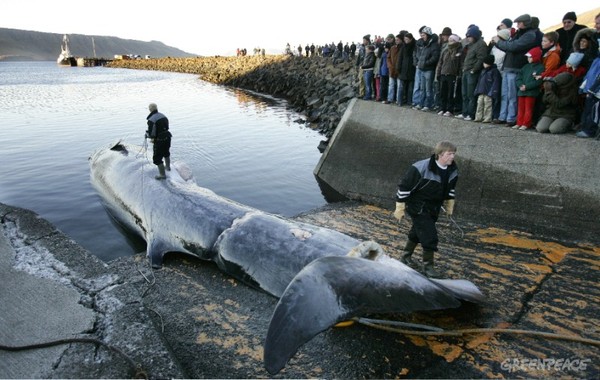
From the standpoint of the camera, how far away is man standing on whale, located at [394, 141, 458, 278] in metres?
5.45

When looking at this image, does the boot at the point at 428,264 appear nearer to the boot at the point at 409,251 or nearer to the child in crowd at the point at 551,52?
the boot at the point at 409,251

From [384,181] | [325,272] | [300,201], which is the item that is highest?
[325,272]

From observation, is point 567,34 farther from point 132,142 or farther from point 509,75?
point 132,142

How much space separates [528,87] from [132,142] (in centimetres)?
1616

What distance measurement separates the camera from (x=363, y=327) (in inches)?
189

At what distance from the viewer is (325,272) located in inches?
150

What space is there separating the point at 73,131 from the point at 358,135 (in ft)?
55.1

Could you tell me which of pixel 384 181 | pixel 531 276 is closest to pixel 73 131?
pixel 384 181

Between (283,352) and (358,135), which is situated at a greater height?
(358,135)

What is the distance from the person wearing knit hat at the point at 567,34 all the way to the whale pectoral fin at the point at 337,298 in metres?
6.72

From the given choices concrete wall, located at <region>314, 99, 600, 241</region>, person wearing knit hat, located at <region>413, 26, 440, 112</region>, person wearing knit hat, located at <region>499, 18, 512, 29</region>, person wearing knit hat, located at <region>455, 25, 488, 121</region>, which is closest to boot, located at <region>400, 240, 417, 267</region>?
concrete wall, located at <region>314, 99, 600, 241</region>

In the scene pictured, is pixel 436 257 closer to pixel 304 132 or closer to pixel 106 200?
pixel 106 200

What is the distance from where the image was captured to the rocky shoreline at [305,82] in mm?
22338

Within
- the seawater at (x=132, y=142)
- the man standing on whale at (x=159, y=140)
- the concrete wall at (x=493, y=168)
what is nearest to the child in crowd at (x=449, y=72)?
the concrete wall at (x=493, y=168)
